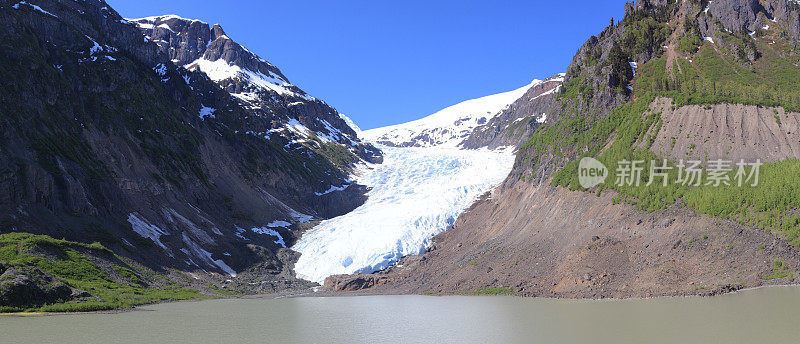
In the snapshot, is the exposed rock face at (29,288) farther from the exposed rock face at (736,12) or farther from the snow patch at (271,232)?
the exposed rock face at (736,12)

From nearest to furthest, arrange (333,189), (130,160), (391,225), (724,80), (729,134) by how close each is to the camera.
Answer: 1. (729,134)
2. (724,80)
3. (130,160)
4. (391,225)
5. (333,189)

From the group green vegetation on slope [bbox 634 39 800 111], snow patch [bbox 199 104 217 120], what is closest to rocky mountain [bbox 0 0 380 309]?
snow patch [bbox 199 104 217 120]

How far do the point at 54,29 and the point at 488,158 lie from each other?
116 metres

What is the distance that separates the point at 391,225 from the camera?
10088cm

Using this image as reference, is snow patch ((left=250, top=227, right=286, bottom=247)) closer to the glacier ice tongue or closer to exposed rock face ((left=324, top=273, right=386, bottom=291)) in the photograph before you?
the glacier ice tongue

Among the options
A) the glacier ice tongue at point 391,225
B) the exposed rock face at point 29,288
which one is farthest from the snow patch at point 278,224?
the exposed rock face at point 29,288

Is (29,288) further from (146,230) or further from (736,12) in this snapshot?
(736,12)

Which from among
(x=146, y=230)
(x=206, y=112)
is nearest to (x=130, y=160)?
(x=146, y=230)

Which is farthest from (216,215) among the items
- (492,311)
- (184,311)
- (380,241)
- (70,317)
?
(492,311)

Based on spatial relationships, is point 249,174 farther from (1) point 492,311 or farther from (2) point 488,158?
(1) point 492,311

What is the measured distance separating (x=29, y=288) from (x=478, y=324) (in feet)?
113

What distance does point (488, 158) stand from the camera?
15462 centimetres

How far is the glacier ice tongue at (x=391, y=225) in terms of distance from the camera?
303 ft

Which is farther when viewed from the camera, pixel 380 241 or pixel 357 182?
pixel 357 182
